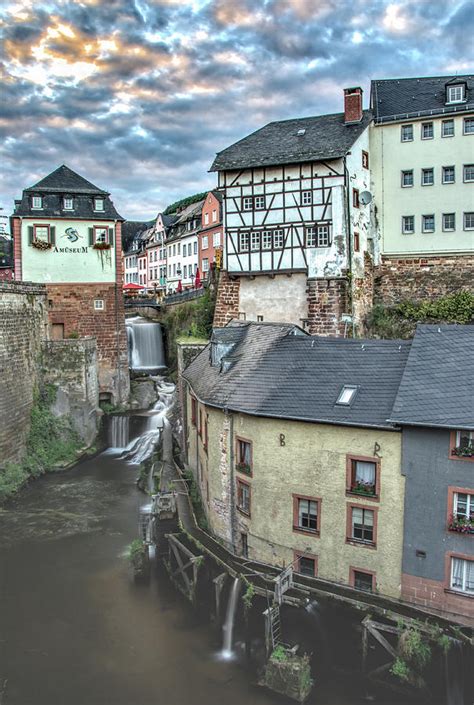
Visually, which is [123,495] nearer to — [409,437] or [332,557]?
[332,557]

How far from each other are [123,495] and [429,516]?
14462 mm

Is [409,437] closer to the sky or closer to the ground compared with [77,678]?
closer to the sky

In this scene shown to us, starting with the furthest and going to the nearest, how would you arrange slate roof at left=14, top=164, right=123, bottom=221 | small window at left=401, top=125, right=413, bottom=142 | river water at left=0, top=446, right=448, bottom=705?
slate roof at left=14, top=164, right=123, bottom=221
small window at left=401, top=125, right=413, bottom=142
river water at left=0, top=446, right=448, bottom=705

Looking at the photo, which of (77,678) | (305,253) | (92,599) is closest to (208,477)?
(92,599)

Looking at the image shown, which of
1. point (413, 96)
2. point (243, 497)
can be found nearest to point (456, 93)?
point (413, 96)

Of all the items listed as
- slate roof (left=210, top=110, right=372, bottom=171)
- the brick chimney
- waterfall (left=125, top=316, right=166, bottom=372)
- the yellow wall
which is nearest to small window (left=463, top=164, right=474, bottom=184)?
slate roof (left=210, top=110, right=372, bottom=171)

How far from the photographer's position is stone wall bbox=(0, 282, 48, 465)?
25.4 meters

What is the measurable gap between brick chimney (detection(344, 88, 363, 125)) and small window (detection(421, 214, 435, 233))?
576 cm

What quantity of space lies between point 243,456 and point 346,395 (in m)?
3.57

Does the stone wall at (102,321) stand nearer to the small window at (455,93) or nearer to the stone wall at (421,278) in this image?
the stone wall at (421,278)

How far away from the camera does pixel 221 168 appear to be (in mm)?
28359

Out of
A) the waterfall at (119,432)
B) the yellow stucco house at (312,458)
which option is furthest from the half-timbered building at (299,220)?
the yellow stucco house at (312,458)

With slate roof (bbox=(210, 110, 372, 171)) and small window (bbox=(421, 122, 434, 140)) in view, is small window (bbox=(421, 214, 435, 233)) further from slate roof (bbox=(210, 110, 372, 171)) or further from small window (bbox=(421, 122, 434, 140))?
slate roof (bbox=(210, 110, 372, 171))

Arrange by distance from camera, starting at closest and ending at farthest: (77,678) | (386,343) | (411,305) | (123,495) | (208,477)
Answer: (77,678), (386,343), (208,477), (123,495), (411,305)
